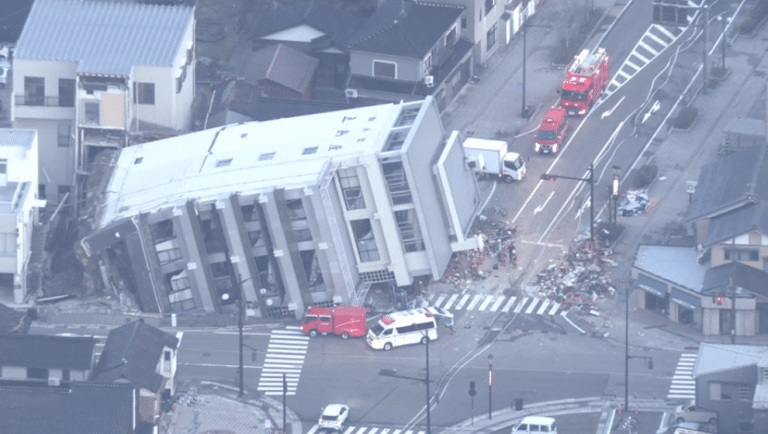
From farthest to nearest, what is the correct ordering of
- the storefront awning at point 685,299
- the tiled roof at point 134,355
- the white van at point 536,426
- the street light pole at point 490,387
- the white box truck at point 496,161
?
the white box truck at point 496,161
the storefront awning at point 685,299
the street light pole at point 490,387
the tiled roof at point 134,355
the white van at point 536,426

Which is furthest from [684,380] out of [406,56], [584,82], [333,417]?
[406,56]

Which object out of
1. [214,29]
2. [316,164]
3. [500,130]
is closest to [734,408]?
[316,164]

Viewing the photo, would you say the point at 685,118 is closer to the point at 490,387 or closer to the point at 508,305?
the point at 508,305

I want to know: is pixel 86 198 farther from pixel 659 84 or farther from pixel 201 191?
pixel 659 84

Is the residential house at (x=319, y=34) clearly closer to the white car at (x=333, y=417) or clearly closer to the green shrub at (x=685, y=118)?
the green shrub at (x=685, y=118)

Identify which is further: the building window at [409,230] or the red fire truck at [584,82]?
the red fire truck at [584,82]

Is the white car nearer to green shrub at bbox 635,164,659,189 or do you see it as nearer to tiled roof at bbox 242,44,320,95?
green shrub at bbox 635,164,659,189

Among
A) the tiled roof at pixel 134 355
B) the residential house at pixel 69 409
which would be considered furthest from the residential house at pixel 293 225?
the residential house at pixel 69 409
